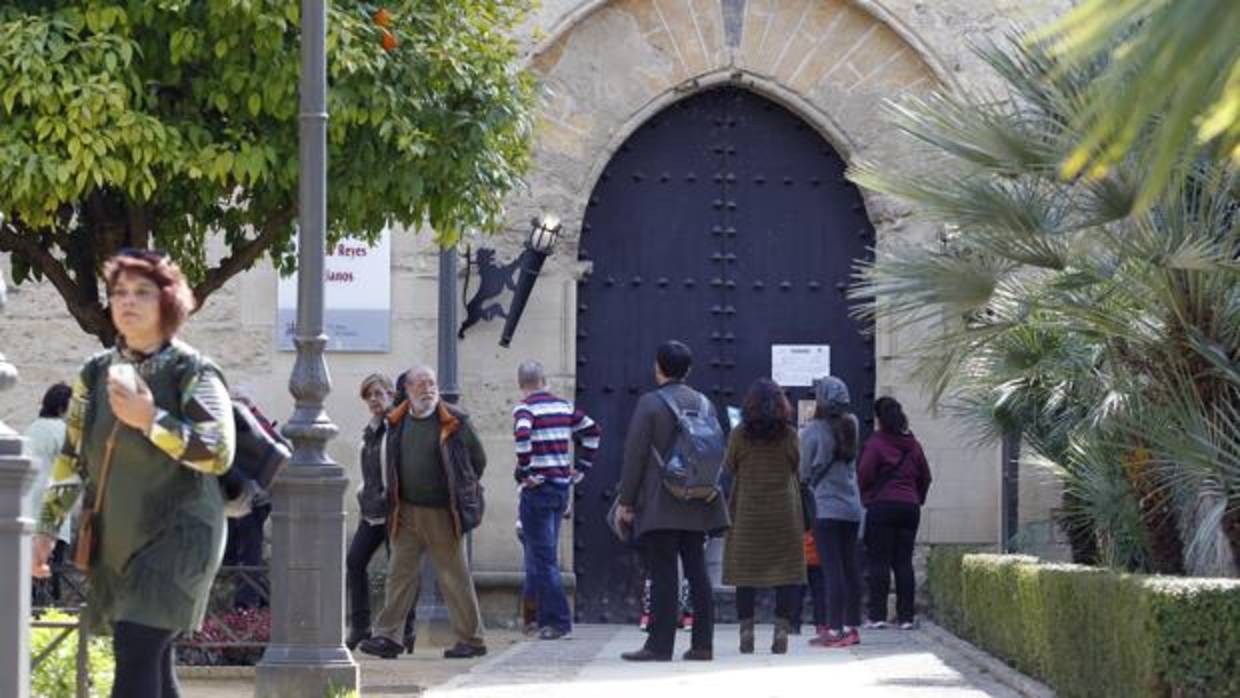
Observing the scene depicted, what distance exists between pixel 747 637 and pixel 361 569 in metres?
2.47

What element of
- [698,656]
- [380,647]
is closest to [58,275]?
[380,647]


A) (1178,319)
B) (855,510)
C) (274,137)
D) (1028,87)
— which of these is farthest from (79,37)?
(855,510)

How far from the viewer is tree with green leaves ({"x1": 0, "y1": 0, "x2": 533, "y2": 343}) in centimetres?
1217

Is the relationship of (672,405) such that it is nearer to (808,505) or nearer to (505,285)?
(808,505)

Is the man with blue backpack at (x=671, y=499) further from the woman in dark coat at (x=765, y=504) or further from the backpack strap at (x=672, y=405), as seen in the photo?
the woman in dark coat at (x=765, y=504)

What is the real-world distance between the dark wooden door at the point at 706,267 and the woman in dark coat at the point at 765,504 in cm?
439

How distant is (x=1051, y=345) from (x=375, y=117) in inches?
146

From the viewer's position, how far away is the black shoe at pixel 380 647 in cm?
1463

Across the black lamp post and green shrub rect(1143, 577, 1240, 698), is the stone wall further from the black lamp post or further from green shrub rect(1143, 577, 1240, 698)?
green shrub rect(1143, 577, 1240, 698)

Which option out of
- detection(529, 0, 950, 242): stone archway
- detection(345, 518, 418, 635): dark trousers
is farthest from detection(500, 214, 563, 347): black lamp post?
detection(345, 518, 418, 635): dark trousers

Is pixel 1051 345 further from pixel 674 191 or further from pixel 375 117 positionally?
pixel 674 191

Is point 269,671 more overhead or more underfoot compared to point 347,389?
more underfoot

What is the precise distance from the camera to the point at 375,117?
12.8 metres

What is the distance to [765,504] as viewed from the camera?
581 inches
